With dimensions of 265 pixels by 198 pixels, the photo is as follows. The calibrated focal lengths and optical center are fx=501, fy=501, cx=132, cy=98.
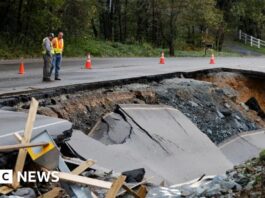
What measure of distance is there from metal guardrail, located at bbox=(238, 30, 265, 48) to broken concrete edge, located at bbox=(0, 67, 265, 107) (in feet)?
95.3

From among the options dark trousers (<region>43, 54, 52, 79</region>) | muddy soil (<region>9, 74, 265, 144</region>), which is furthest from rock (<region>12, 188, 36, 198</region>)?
dark trousers (<region>43, 54, 52, 79</region>)

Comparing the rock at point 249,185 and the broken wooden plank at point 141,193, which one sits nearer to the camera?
the broken wooden plank at point 141,193

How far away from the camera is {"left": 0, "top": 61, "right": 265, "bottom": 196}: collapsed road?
10.9 m

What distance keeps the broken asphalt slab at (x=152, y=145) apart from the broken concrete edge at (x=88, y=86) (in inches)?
72.3

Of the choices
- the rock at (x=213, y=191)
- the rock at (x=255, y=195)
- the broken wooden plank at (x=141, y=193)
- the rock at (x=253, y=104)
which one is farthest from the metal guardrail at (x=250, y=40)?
the broken wooden plank at (x=141, y=193)

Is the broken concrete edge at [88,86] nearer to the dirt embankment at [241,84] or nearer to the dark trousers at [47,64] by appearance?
the dirt embankment at [241,84]

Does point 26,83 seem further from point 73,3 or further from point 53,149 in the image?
point 73,3

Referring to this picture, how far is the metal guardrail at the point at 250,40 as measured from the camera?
49688 mm

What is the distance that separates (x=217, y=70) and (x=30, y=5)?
1277cm

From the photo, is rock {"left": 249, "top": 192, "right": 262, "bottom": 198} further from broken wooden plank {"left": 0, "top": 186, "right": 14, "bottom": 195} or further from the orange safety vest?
the orange safety vest

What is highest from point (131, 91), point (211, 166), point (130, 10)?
point (130, 10)

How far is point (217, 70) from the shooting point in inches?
859

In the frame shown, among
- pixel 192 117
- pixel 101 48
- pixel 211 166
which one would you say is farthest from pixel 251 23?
pixel 211 166

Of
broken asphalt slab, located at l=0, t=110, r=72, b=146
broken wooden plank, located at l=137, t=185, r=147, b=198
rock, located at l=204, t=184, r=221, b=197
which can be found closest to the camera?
broken wooden plank, located at l=137, t=185, r=147, b=198
